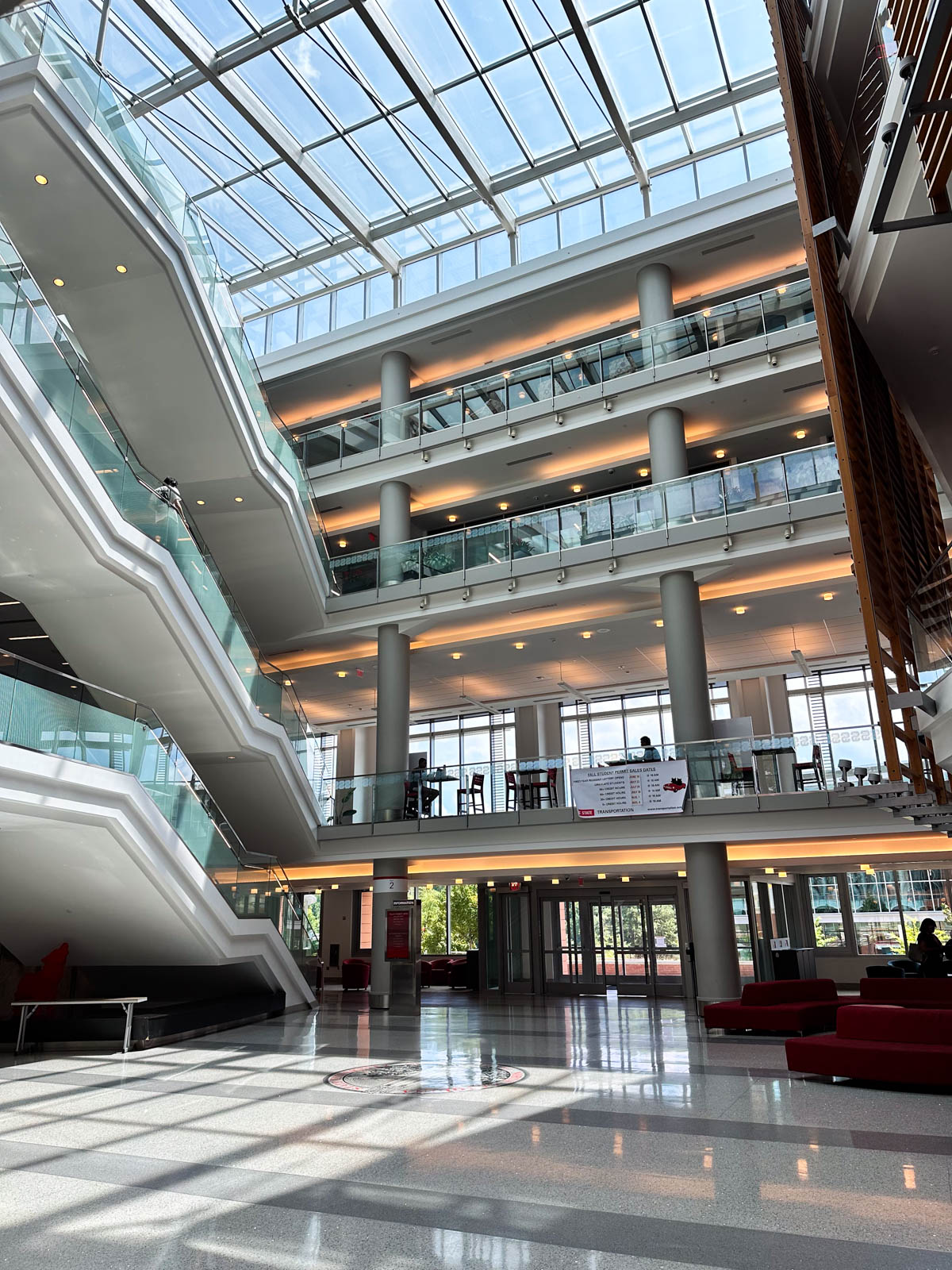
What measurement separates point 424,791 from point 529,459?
24.9 ft

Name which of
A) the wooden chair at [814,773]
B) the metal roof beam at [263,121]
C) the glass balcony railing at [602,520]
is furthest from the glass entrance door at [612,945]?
the metal roof beam at [263,121]

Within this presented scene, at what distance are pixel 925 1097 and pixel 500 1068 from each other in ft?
11.9

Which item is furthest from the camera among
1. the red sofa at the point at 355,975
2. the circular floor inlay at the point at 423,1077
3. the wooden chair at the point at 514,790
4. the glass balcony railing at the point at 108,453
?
the red sofa at the point at 355,975

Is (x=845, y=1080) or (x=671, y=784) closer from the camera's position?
(x=845, y=1080)

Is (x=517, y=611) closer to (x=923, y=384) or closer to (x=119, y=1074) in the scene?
(x=923, y=384)

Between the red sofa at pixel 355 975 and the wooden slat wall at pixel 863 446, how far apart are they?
51.8ft

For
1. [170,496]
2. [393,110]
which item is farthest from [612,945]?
[393,110]

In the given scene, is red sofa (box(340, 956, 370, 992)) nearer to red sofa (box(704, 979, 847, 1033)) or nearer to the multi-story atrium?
the multi-story atrium

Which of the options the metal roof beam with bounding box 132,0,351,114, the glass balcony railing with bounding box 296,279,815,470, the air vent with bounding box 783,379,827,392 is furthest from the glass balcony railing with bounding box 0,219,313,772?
the air vent with bounding box 783,379,827,392

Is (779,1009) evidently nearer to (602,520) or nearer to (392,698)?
(602,520)

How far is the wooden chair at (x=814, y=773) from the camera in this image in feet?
42.7

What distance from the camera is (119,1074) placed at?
8.68 metres

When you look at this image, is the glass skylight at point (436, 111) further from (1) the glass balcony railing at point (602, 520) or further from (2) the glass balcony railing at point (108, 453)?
(2) the glass balcony railing at point (108, 453)

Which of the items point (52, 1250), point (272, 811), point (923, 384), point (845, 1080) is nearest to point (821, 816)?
point (845, 1080)
